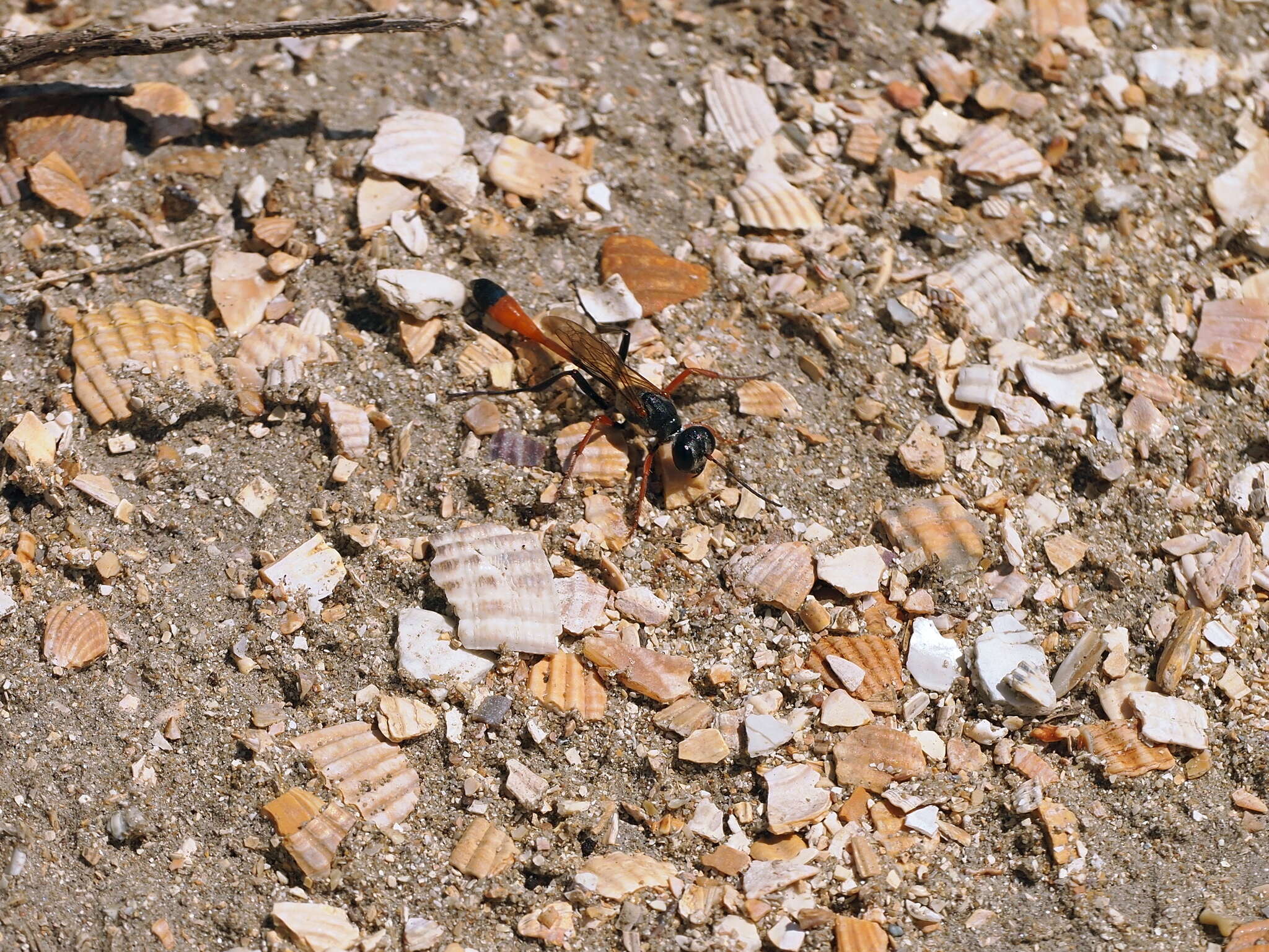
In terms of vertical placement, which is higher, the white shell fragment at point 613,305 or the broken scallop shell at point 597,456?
the white shell fragment at point 613,305

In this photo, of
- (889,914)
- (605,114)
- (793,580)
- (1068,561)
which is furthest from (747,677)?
(605,114)

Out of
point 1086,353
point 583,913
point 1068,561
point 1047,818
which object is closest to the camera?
point 583,913

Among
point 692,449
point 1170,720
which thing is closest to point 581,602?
point 692,449

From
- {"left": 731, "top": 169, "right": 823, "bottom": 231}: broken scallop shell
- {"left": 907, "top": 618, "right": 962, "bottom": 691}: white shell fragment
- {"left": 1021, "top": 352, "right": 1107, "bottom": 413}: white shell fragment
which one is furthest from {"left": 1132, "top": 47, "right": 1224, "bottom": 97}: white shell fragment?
{"left": 907, "top": 618, "right": 962, "bottom": 691}: white shell fragment

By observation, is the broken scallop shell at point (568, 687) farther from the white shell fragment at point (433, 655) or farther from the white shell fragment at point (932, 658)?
the white shell fragment at point (932, 658)

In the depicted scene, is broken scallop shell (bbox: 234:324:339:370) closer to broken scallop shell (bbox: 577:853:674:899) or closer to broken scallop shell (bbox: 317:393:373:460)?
broken scallop shell (bbox: 317:393:373:460)

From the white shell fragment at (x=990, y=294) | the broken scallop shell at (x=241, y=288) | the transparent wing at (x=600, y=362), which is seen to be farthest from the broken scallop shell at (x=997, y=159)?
the broken scallop shell at (x=241, y=288)

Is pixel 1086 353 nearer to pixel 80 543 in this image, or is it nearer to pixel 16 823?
pixel 80 543
